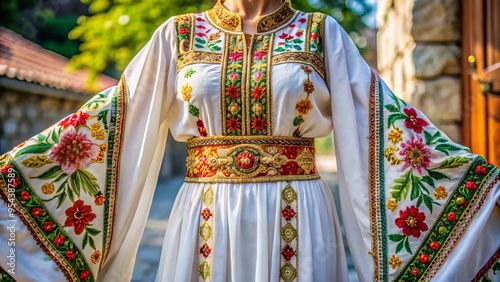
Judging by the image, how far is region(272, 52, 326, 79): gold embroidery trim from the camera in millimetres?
2045

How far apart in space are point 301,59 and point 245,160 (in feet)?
1.23

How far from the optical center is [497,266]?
1.92 m

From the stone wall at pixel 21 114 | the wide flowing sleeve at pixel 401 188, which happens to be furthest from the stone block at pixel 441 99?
the stone wall at pixel 21 114

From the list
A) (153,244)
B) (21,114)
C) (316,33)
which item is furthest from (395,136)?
(21,114)

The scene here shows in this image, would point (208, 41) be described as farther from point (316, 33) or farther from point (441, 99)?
point (441, 99)

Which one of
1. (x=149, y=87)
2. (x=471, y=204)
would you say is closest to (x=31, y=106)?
(x=149, y=87)

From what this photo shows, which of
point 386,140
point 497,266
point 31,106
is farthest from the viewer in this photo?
point 31,106

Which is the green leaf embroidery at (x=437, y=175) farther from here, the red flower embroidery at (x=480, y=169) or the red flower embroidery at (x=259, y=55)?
the red flower embroidery at (x=259, y=55)

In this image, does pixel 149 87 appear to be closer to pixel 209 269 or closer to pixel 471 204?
pixel 209 269

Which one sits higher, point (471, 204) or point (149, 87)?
point (149, 87)

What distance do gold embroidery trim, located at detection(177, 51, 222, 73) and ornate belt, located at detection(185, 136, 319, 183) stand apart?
Answer: 249mm

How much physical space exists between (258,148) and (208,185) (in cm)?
20

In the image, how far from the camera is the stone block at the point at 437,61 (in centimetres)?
362

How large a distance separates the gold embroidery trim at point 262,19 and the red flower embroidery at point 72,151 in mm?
597
